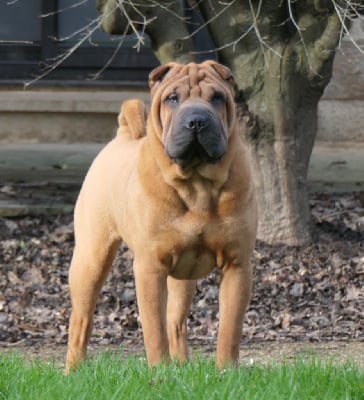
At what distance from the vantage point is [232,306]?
5.82 metres

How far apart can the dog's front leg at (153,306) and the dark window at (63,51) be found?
315 inches

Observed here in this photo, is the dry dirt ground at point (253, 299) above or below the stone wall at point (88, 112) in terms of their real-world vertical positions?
below

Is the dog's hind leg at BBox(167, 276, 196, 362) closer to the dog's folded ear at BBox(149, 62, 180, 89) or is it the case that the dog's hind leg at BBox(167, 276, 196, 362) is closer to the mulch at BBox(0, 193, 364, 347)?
the dog's folded ear at BBox(149, 62, 180, 89)

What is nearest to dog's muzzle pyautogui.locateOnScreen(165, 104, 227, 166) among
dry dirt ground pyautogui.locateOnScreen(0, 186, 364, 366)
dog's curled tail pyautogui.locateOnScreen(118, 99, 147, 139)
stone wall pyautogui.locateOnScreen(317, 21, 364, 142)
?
dog's curled tail pyautogui.locateOnScreen(118, 99, 147, 139)

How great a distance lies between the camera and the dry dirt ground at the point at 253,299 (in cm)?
777

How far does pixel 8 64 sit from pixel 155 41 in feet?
15.0

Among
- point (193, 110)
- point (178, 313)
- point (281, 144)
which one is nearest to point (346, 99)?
point (281, 144)

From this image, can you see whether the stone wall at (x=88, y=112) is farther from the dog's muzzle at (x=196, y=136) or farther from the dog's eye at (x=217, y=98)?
the dog's muzzle at (x=196, y=136)

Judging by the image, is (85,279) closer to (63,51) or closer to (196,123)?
(196,123)

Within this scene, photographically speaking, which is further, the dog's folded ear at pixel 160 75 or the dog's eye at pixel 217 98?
the dog's folded ear at pixel 160 75

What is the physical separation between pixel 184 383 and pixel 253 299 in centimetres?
399

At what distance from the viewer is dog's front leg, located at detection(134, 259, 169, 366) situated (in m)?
5.76

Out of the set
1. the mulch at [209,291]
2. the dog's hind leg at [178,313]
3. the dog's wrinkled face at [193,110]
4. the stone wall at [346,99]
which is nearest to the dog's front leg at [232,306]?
the dog's wrinkled face at [193,110]

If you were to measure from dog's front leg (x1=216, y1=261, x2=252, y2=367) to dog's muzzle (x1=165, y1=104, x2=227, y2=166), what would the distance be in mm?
602
